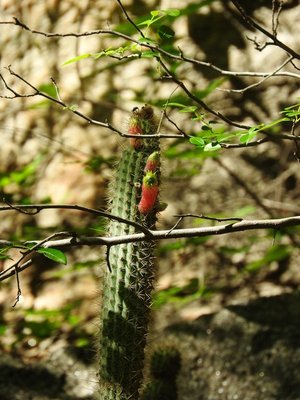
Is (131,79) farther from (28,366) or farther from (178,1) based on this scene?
(28,366)

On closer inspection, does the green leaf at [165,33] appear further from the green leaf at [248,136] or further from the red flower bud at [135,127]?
the green leaf at [248,136]

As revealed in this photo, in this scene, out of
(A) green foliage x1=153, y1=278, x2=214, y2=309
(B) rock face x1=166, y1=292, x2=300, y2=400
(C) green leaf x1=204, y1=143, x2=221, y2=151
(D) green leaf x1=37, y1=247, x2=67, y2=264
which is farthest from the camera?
(A) green foliage x1=153, y1=278, x2=214, y2=309

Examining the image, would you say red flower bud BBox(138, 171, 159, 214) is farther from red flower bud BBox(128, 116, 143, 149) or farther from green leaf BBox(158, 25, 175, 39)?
green leaf BBox(158, 25, 175, 39)

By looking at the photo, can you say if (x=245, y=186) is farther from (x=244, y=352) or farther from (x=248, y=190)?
(x=244, y=352)

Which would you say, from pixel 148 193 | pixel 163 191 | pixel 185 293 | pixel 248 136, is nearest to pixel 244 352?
pixel 185 293

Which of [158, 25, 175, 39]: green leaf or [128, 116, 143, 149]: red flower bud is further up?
[158, 25, 175, 39]: green leaf

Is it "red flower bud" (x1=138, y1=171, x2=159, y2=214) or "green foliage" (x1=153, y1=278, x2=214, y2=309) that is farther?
"green foliage" (x1=153, y1=278, x2=214, y2=309)

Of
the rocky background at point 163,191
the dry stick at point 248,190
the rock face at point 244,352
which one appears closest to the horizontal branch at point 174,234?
the rock face at point 244,352

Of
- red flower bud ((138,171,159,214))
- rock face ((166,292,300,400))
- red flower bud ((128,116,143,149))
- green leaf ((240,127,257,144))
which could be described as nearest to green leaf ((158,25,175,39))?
red flower bud ((128,116,143,149))
